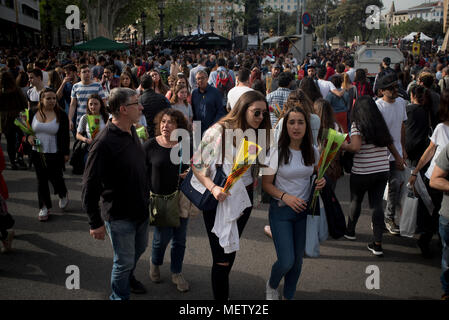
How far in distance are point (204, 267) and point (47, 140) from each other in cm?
287

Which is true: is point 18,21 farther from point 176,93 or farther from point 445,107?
point 445,107

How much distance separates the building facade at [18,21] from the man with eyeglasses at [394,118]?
41022 millimetres

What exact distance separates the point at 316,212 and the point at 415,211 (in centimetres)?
171

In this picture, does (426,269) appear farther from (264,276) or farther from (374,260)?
(264,276)

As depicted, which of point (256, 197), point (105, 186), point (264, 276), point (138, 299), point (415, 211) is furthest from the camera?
point (415, 211)

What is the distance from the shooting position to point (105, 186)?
125 inches

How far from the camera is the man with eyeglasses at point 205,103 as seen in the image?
24.1ft

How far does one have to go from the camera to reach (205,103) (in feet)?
24.2

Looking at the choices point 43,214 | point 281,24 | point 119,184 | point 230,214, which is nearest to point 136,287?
point 119,184

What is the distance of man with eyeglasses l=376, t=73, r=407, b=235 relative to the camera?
16.0 ft

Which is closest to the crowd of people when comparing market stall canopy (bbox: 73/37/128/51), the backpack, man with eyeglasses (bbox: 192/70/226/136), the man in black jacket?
the man in black jacket

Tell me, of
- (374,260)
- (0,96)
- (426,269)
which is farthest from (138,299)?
(0,96)

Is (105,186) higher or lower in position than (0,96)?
lower
